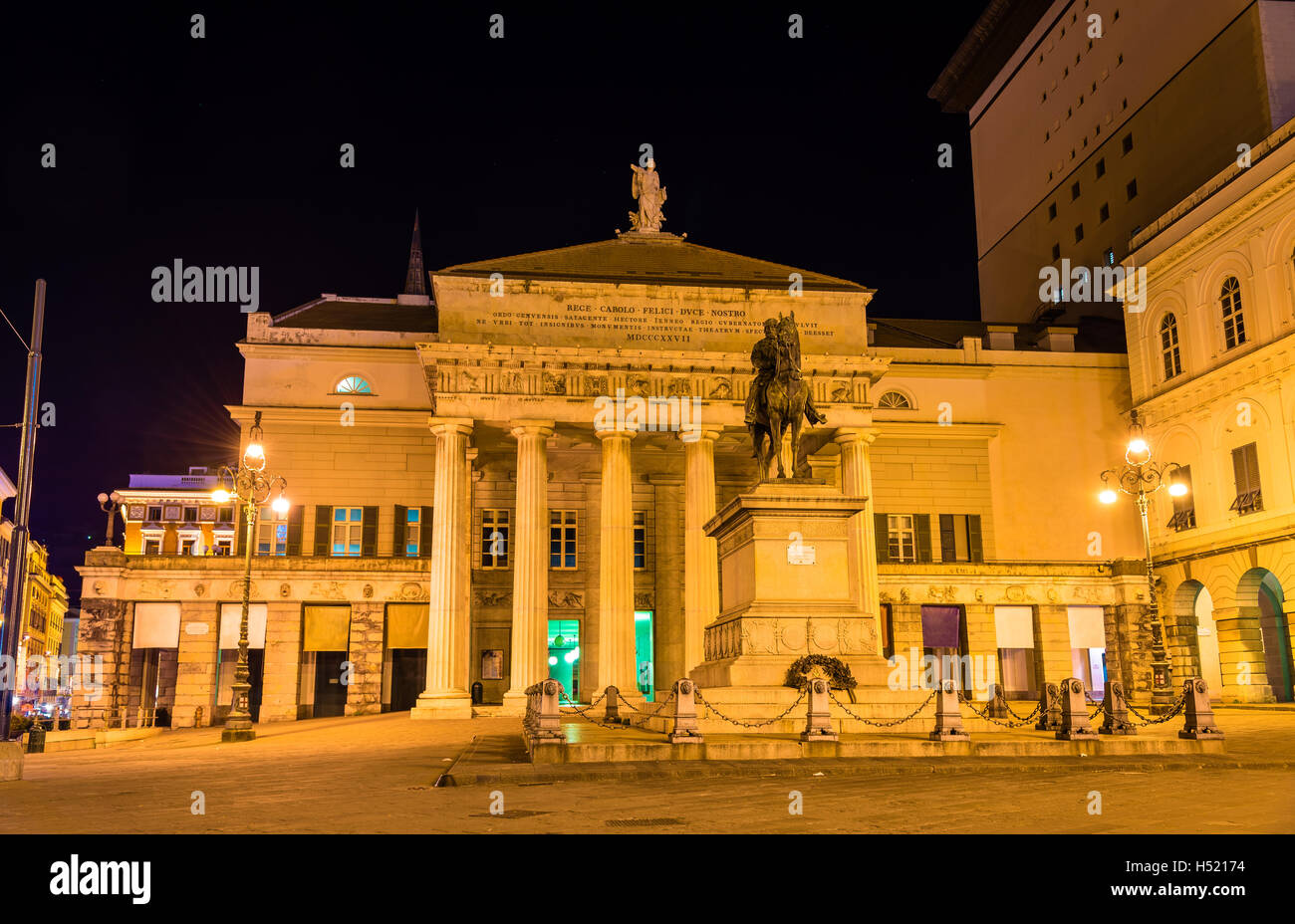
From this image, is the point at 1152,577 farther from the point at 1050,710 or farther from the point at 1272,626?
the point at 1272,626

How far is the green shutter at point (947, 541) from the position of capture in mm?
51250

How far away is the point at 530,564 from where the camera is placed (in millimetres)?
39594

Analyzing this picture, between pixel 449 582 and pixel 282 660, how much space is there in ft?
32.5

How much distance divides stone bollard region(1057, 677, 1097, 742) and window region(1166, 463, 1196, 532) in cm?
3033

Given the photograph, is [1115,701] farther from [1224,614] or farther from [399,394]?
[399,394]

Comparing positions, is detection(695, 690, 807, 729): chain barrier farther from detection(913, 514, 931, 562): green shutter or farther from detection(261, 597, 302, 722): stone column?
detection(913, 514, 931, 562): green shutter

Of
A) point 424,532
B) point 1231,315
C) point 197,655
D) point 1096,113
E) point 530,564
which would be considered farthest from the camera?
point 1096,113

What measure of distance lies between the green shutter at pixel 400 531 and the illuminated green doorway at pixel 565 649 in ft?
24.3

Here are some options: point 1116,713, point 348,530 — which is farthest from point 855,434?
point 1116,713

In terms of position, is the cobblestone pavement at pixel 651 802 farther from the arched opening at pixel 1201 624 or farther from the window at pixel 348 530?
the window at pixel 348 530

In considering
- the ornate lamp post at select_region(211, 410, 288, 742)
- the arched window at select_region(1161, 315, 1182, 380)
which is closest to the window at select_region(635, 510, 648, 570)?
the ornate lamp post at select_region(211, 410, 288, 742)

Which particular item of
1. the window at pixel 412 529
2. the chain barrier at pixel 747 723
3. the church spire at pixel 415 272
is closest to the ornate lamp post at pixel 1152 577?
Answer: the chain barrier at pixel 747 723

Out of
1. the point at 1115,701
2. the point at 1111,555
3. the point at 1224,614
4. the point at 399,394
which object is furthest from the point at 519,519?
the point at 1111,555

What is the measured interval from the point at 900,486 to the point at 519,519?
20.5m
